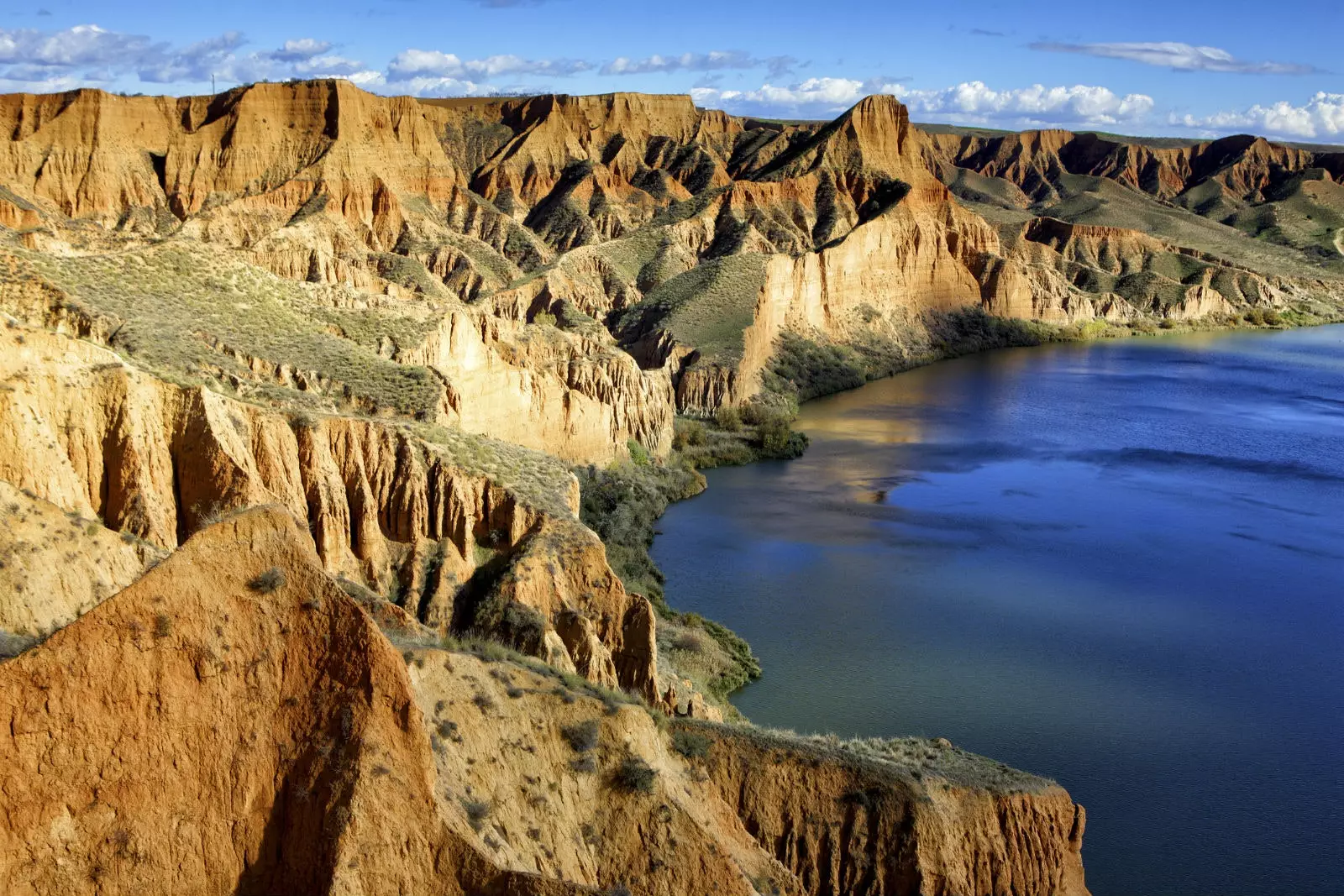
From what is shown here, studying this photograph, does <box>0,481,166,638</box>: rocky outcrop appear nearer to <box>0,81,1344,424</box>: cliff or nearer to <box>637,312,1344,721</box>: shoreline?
<box>0,81,1344,424</box>: cliff

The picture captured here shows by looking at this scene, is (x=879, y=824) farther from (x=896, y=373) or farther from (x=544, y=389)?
(x=896, y=373)

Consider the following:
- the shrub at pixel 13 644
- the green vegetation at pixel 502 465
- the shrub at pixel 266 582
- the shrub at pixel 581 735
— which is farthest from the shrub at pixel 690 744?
the green vegetation at pixel 502 465

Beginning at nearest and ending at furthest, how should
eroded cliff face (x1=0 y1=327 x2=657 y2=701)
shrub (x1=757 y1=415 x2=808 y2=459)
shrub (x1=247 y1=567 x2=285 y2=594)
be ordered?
shrub (x1=247 y1=567 x2=285 y2=594) → eroded cliff face (x1=0 y1=327 x2=657 y2=701) → shrub (x1=757 y1=415 x2=808 y2=459)

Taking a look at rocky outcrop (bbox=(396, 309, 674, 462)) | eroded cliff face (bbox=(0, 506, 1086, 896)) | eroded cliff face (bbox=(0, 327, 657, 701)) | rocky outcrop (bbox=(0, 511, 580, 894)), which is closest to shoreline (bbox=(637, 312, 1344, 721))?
rocky outcrop (bbox=(396, 309, 674, 462))

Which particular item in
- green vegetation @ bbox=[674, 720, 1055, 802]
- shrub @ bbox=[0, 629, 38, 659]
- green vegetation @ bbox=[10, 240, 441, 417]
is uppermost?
green vegetation @ bbox=[10, 240, 441, 417]

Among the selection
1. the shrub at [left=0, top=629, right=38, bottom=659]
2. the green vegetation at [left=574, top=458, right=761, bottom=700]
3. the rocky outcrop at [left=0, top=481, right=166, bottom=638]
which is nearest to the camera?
the shrub at [left=0, top=629, right=38, bottom=659]

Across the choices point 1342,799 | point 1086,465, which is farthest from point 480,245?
point 1342,799

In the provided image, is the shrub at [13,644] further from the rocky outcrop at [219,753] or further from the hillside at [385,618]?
the rocky outcrop at [219,753]

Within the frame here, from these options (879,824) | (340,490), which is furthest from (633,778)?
(340,490)
